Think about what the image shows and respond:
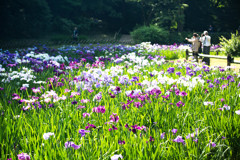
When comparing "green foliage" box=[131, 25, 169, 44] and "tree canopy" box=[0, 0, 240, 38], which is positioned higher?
"tree canopy" box=[0, 0, 240, 38]

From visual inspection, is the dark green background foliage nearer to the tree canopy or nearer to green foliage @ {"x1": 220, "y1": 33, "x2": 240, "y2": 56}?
the tree canopy

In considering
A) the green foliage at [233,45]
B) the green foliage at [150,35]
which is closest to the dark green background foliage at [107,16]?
the green foliage at [150,35]

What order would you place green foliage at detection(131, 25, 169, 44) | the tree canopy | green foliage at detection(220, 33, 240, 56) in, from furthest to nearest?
green foliage at detection(131, 25, 169, 44) < the tree canopy < green foliage at detection(220, 33, 240, 56)

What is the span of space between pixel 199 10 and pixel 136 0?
11.1 m

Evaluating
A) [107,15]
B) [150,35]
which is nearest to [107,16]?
[107,15]

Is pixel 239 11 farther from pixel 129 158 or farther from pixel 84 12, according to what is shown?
pixel 129 158

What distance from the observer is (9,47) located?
18391 millimetres

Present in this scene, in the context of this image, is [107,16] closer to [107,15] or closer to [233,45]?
[107,15]

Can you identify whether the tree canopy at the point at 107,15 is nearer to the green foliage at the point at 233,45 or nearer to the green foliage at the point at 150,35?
the green foliage at the point at 150,35

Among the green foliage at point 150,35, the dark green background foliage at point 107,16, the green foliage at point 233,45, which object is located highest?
the dark green background foliage at point 107,16

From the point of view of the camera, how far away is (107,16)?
3450cm

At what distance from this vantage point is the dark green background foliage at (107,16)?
2209cm

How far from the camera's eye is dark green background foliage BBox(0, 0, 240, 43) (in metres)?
22.1

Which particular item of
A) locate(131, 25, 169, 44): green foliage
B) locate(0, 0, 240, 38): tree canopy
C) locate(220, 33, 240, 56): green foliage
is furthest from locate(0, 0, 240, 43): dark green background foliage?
locate(220, 33, 240, 56): green foliage
